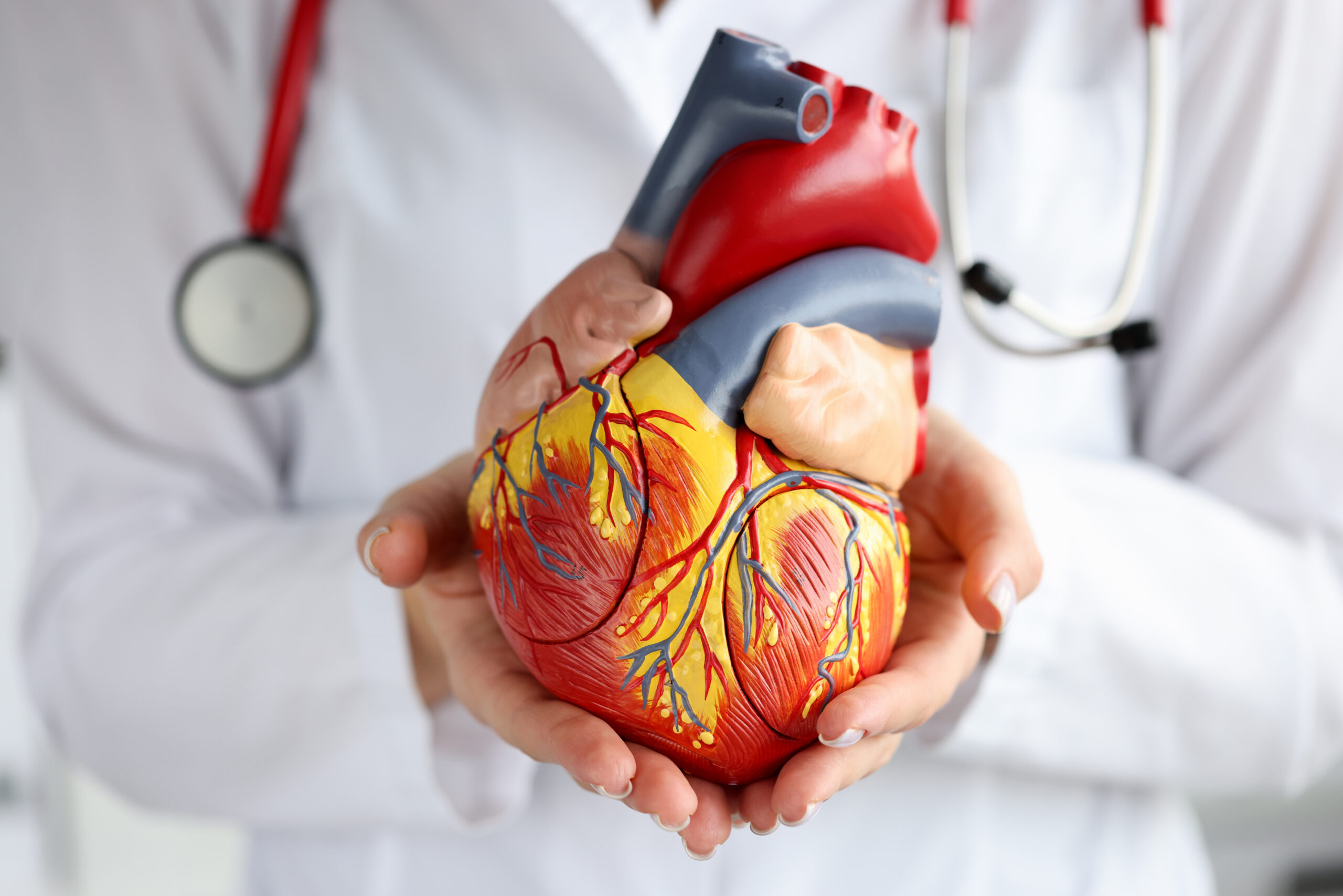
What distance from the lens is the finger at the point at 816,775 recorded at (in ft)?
1.46

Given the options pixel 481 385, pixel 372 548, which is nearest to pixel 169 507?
pixel 481 385

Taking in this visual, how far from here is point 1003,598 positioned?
50 centimetres

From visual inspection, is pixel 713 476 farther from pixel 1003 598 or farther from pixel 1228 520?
pixel 1228 520

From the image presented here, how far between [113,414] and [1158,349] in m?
1.05

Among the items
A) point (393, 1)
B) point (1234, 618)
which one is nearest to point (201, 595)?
point (393, 1)

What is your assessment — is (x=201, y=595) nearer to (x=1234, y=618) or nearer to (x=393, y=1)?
(x=393, y=1)

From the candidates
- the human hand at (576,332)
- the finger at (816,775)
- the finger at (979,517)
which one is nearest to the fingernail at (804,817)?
the finger at (816,775)

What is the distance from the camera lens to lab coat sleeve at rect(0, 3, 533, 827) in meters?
0.86

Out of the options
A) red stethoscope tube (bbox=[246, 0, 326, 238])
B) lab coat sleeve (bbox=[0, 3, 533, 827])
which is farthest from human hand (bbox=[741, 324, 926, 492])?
red stethoscope tube (bbox=[246, 0, 326, 238])

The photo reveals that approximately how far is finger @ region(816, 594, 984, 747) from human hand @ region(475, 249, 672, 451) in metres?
0.20

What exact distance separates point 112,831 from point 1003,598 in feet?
6.69

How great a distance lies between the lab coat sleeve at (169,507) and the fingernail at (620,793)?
411 millimetres

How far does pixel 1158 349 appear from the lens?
3.30 feet

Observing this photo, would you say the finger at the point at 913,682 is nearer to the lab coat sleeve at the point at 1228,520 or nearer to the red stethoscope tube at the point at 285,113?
the lab coat sleeve at the point at 1228,520
